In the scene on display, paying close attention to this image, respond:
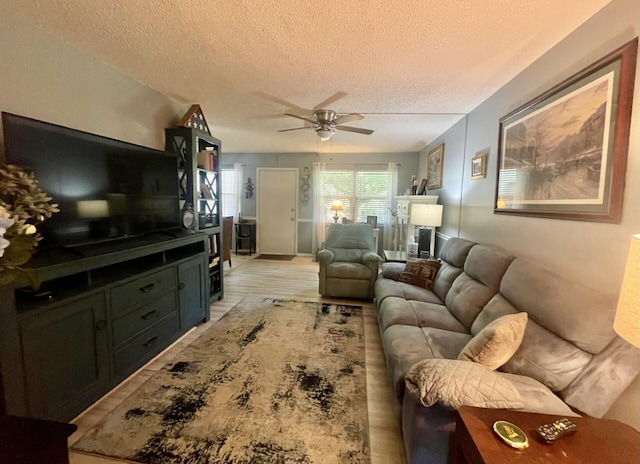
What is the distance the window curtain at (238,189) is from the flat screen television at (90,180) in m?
3.84

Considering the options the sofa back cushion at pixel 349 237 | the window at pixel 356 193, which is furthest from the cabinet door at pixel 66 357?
the window at pixel 356 193

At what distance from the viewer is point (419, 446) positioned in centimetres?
125

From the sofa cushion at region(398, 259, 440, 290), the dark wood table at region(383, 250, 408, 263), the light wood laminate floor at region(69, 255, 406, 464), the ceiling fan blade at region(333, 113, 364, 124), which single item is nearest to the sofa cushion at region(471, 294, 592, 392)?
the light wood laminate floor at region(69, 255, 406, 464)

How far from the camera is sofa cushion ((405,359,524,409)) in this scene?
3.60 ft

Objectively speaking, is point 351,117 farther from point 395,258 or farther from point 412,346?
point 412,346

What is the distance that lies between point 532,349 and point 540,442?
0.61 metres

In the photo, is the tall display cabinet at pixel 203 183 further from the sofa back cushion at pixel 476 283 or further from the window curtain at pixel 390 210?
the window curtain at pixel 390 210

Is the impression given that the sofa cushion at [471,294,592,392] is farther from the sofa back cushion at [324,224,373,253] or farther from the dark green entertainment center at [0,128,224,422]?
the sofa back cushion at [324,224,373,253]

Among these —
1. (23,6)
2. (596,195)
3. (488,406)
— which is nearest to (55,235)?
(23,6)

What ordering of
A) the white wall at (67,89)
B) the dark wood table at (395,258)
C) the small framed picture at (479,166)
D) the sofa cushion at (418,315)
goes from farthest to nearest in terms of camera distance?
the dark wood table at (395,258) → the small framed picture at (479,166) → the sofa cushion at (418,315) → the white wall at (67,89)

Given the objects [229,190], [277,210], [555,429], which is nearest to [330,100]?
[555,429]

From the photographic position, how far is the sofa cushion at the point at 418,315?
82.4 inches

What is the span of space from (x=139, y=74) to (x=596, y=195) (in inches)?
132

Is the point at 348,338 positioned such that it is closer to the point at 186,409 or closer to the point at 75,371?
the point at 186,409
